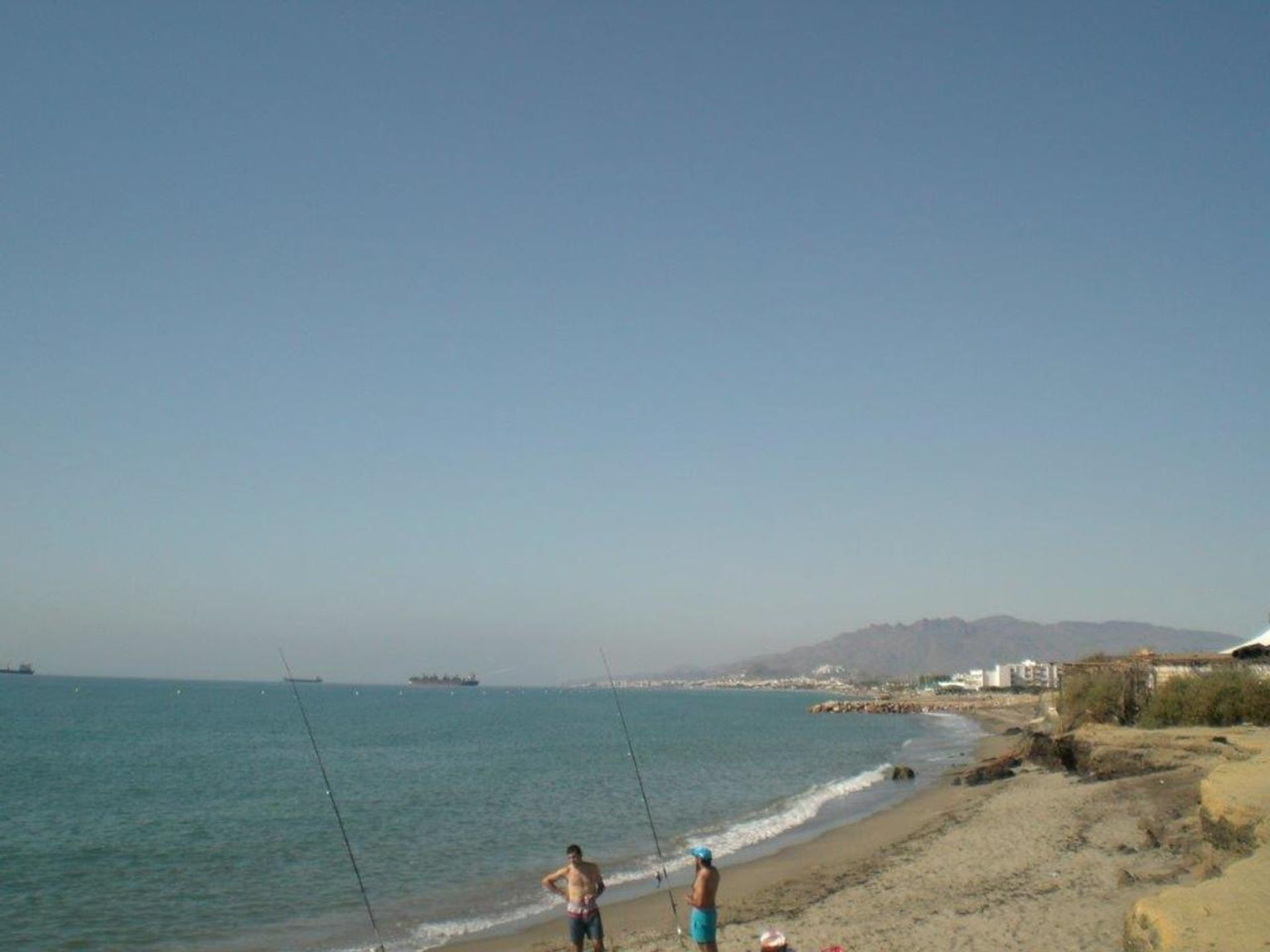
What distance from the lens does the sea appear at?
53.2ft

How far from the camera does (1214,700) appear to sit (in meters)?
28.3

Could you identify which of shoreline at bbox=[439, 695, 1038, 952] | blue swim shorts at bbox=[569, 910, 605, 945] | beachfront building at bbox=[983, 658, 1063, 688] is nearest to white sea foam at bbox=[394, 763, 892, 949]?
shoreline at bbox=[439, 695, 1038, 952]

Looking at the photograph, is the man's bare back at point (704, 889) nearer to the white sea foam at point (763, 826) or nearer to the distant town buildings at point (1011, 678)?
the white sea foam at point (763, 826)

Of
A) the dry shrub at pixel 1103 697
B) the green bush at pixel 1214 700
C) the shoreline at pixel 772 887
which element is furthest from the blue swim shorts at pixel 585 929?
the dry shrub at pixel 1103 697

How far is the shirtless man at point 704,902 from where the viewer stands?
31.0 ft

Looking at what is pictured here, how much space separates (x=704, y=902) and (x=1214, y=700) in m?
25.1

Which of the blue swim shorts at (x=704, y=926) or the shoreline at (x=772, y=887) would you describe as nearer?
the blue swim shorts at (x=704, y=926)

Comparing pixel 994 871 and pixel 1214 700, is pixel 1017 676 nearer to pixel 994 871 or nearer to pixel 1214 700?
pixel 1214 700

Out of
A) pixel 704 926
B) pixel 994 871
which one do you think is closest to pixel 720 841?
pixel 994 871

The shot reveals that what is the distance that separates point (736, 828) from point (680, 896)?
8.93 m

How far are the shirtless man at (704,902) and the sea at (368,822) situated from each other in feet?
15.3

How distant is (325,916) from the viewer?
16375 mm

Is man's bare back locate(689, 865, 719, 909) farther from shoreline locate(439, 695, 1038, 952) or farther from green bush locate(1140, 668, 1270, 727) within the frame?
green bush locate(1140, 668, 1270, 727)

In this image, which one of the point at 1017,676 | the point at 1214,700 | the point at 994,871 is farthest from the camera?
the point at 1017,676
